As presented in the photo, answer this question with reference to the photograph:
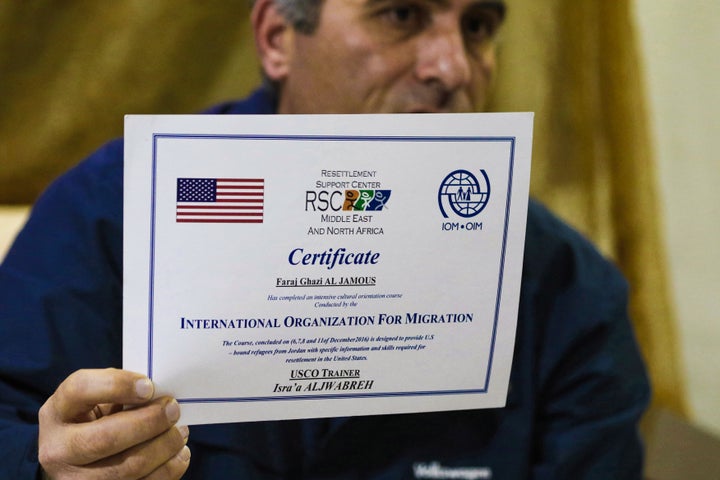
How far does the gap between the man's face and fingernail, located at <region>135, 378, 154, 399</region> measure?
50 centimetres

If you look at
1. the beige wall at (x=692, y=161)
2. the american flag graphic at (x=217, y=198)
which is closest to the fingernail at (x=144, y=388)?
the american flag graphic at (x=217, y=198)

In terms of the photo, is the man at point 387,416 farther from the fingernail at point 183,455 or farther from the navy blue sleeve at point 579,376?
the fingernail at point 183,455

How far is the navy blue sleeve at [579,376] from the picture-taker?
1059 mm

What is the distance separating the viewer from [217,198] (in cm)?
73

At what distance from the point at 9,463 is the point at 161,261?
10.7 inches

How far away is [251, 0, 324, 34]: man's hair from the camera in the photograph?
1.09 metres

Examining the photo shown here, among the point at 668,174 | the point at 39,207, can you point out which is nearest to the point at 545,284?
the point at 39,207

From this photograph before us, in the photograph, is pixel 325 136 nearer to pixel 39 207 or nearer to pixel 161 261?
pixel 161 261

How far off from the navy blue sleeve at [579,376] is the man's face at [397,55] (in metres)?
0.23

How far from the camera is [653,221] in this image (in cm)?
173

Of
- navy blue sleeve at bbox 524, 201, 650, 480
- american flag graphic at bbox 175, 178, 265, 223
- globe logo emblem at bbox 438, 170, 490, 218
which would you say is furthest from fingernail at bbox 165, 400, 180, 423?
navy blue sleeve at bbox 524, 201, 650, 480

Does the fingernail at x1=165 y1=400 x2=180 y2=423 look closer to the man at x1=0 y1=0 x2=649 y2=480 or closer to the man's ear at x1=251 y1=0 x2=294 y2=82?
the man at x1=0 y1=0 x2=649 y2=480

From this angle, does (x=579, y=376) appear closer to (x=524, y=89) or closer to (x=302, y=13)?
(x=302, y=13)

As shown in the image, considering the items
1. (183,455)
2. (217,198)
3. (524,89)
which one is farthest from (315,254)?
(524,89)
